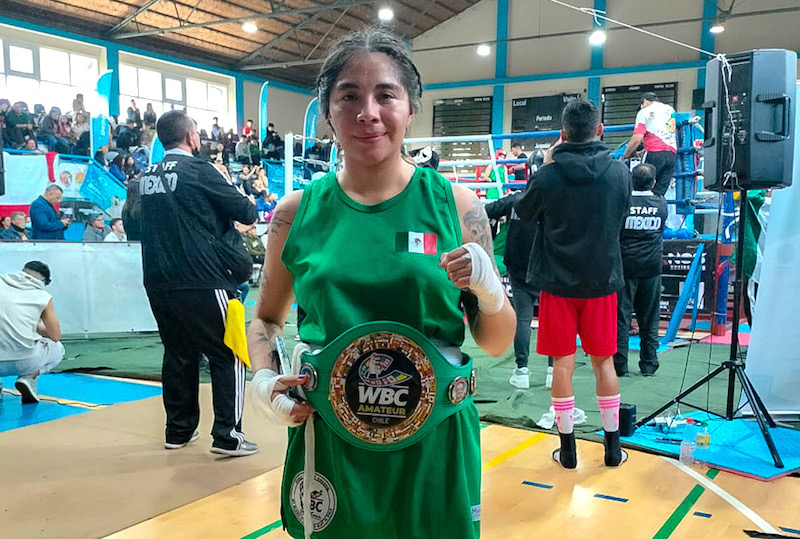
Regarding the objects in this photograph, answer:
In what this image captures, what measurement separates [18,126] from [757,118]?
13204mm

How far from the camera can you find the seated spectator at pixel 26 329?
14.8 feet

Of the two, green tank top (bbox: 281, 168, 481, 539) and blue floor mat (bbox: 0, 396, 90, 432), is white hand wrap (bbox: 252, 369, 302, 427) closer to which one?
green tank top (bbox: 281, 168, 481, 539)

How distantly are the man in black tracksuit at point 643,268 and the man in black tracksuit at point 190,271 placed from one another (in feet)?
10.7

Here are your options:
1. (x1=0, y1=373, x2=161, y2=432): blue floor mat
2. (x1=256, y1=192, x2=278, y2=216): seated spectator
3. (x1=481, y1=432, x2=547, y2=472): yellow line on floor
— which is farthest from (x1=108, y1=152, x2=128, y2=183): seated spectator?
(x1=481, y1=432, x2=547, y2=472): yellow line on floor

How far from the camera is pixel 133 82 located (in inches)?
738

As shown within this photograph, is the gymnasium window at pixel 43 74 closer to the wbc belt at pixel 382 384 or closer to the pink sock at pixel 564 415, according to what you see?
the pink sock at pixel 564 415

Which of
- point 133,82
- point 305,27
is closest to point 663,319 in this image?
point 305,27

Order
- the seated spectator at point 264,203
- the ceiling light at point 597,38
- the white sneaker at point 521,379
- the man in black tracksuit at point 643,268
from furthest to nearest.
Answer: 1. the ceiling light at point 597,38
2. the seated spectator at point 264,203
3. the man in black tracksuit at point 643,268
4. the white sneaker at point 521,379

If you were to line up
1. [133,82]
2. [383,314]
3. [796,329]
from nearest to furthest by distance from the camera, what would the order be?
[383,314] < [796,329] < [133,82]

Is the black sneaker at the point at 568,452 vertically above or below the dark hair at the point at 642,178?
below

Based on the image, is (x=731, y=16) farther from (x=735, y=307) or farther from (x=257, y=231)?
(x=735, y=307)

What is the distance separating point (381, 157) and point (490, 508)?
2123 mm

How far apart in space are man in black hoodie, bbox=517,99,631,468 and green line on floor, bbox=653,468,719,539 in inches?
16.9

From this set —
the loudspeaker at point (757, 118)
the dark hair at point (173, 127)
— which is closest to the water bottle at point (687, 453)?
the loudspeaker at point (757, 118)
